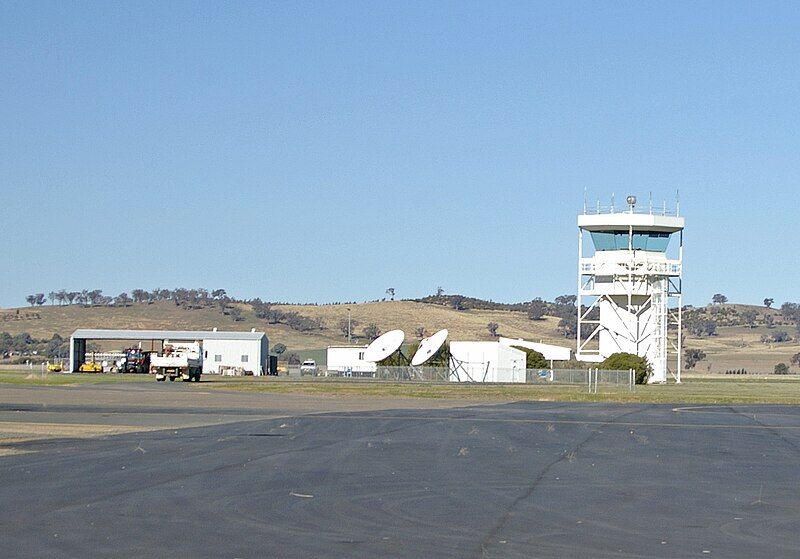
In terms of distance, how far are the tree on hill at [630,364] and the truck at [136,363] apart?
41.1m

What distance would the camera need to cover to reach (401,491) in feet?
59.3

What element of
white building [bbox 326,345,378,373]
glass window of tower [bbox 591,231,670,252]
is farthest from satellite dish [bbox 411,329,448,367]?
glass window of tower [bbox 591,231,670,252]

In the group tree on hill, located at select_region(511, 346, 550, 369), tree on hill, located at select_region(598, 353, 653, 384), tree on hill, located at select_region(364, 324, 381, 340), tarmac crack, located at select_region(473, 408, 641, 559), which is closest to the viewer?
tarmac crack, located at select_region(473, 408, 641, 559)

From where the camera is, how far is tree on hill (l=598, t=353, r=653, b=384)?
94250 mm

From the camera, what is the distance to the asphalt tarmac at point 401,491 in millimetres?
13320

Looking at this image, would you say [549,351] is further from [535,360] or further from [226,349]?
[226,349]

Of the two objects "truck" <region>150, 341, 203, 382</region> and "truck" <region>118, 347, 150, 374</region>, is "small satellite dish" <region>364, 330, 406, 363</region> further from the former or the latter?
"truck" <region>118, 347, 150, 374</region>

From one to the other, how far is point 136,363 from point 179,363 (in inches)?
1051

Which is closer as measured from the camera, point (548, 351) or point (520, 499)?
point (520, 499)

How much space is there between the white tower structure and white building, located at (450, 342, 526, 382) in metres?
6.02

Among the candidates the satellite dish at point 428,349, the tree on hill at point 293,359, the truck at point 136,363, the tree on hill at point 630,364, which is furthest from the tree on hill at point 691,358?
the truck at point 136,363

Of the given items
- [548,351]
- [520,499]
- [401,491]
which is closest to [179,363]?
[548,351]

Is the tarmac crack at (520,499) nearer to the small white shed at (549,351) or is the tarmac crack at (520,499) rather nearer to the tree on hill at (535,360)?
the tree on hill at (535,360)

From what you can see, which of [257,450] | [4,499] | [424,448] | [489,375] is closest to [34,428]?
[257,450]
